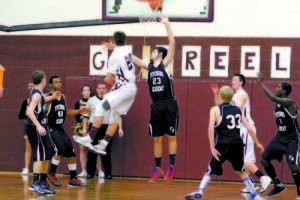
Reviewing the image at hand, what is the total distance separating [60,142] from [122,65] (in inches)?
117

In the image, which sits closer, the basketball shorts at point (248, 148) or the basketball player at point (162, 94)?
the basketball player at point (162, 94)

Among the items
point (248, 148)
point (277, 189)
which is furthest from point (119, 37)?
point (277, 189)

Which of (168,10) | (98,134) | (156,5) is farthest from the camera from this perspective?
(98,134)

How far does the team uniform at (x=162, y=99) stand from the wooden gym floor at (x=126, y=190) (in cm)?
169

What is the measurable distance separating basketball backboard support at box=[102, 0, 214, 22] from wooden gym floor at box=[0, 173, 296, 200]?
3.12 m

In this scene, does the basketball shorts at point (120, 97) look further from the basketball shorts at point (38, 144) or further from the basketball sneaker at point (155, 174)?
the basketball shorts at point (38, 144)

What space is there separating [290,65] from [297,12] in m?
1.15

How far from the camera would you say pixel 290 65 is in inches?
559

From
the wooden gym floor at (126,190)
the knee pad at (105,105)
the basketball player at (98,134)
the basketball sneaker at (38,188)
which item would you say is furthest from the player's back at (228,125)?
the basketball player at (98,134)

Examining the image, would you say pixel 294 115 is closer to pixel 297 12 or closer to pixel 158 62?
pixel 158 62

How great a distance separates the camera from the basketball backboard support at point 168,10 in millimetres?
11578

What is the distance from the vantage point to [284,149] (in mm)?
11211

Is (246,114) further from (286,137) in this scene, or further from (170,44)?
(170,44)

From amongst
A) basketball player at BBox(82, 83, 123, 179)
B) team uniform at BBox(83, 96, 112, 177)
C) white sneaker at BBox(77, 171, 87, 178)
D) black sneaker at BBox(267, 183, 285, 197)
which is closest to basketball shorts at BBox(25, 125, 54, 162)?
basketball player at BBox(82, 83, 123, 179)
